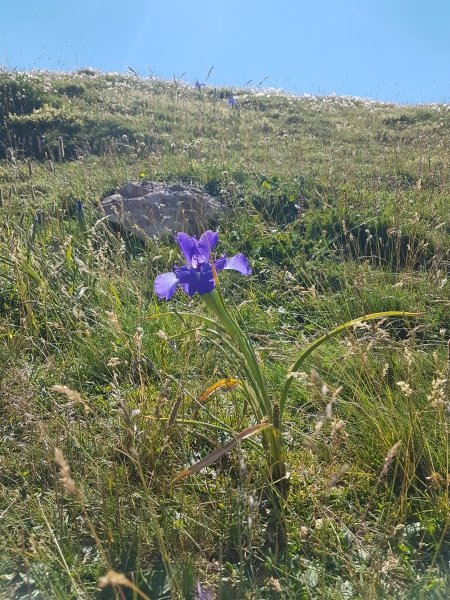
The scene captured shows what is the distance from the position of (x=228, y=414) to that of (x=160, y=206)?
2842mm

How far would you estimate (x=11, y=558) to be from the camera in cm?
197

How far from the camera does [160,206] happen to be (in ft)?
16.8

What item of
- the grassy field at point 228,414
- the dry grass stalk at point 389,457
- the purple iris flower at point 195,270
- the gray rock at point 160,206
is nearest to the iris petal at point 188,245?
the purple iris flower at point 195,270

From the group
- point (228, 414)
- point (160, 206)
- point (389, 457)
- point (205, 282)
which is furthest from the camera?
point (160, 206)

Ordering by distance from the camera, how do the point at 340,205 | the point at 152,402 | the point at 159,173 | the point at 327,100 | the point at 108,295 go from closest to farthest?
the point at 152,402 < the point at 108,295 < the point at 340,205 < the point at 159,173 < the point at 327,100

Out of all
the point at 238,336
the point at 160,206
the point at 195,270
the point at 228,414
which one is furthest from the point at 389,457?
the point at 160,206

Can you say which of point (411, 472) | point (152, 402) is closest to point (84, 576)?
point (152, 402)

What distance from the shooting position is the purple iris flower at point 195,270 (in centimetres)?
199

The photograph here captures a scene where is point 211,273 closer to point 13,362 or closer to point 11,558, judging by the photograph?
point 11,558

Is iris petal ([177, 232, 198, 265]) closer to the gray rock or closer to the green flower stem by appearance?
the green flower stem

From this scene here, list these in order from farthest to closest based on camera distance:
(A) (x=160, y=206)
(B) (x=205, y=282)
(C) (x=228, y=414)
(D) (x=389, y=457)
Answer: (A) (x=160, y=206)
(C) (x=228, y=414)
(B) (x=205, y=282)
(D) (x=389, y=457)

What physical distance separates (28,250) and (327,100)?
13684 mm

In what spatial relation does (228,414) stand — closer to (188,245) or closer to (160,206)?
(188,245)

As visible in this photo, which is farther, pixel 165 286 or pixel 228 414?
pixel 228 414
